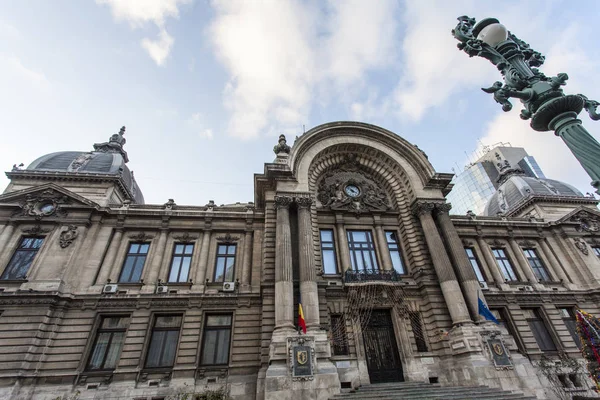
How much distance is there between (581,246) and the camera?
23.1 metres

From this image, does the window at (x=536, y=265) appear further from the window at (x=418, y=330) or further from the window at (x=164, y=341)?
the window at (x=164, y=341)

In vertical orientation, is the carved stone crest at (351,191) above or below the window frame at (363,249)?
above

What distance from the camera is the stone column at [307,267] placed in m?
13.8

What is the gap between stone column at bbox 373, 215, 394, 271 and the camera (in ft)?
59.8

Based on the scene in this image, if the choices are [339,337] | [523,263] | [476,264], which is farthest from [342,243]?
[523,263]

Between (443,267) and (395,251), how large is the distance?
327 centimetres

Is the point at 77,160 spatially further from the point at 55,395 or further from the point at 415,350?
the point at 415,350

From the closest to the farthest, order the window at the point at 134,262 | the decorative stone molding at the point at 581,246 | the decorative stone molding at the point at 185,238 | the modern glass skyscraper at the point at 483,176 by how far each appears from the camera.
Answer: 1. the window at the point at 134,262
2. the decorative stone molding at the point at 185,238
3. the decorative stone molding at the point at 581,246
4. the modern glass skyscraper at the point at 483,176

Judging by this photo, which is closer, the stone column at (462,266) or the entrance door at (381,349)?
the entrance door at (381,349)

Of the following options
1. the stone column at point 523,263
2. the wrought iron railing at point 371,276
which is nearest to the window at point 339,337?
the wrought iron railing at point 371,276

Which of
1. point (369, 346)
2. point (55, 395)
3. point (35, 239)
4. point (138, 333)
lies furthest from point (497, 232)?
point (35, 239)

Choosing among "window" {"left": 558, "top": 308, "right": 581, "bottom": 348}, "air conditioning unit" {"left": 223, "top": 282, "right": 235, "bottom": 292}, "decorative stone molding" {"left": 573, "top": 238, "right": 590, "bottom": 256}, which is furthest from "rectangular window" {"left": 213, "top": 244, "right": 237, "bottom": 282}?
"decorative stone molding" {"left": 573, "top": 238, "right": 590, "bottom": 256}

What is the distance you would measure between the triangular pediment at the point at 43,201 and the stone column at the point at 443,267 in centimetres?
2120

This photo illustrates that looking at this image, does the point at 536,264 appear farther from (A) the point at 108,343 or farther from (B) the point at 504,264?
(A) the point at 108,343
